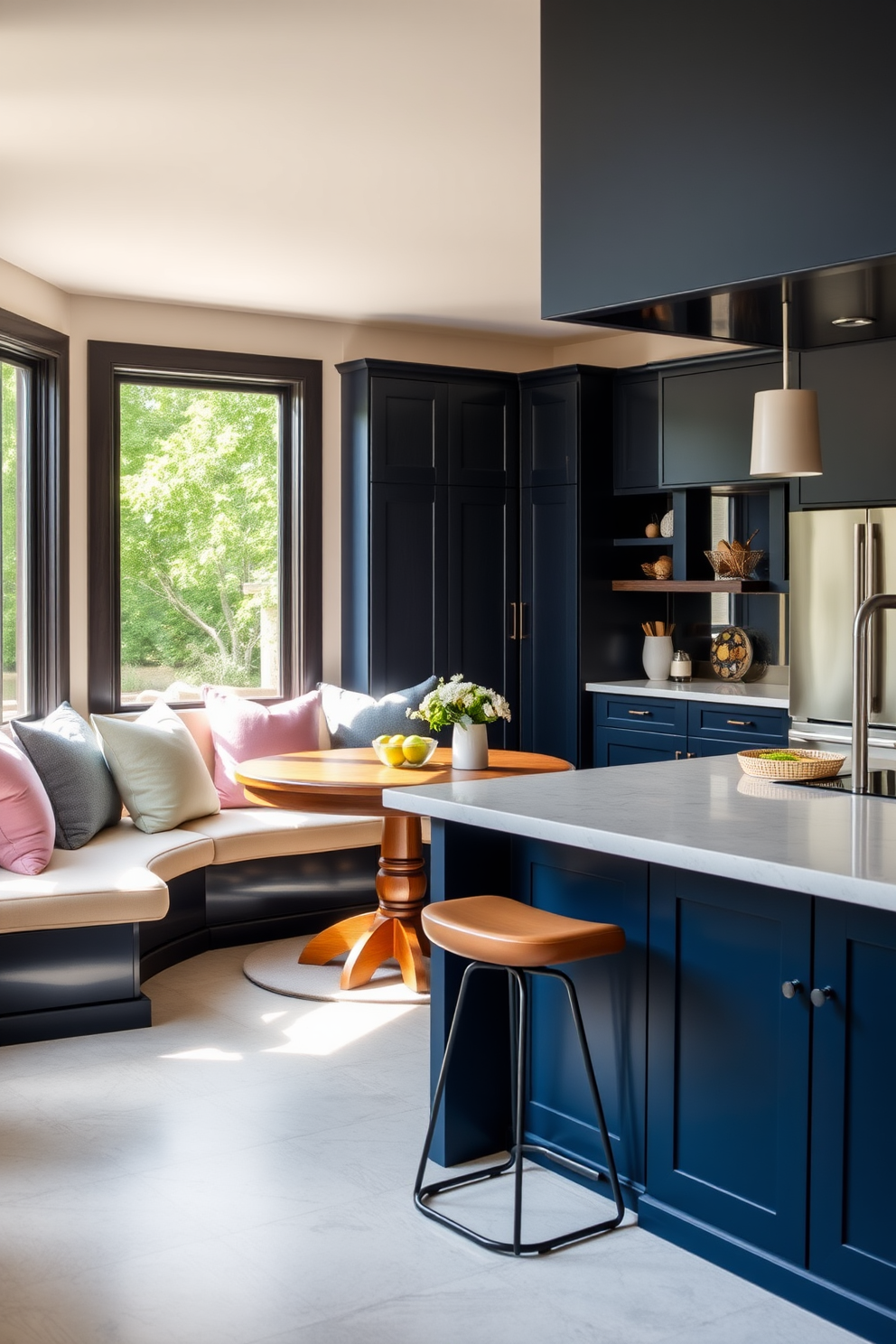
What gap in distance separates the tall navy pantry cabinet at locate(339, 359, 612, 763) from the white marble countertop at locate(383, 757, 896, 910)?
291 cm

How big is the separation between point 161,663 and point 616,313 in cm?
371

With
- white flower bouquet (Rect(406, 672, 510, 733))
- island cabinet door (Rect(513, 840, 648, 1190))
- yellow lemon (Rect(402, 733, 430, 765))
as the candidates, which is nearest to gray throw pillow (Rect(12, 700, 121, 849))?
yellow lemon (Rect(402, 733, 430, 765))

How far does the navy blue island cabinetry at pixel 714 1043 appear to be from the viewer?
238 cm

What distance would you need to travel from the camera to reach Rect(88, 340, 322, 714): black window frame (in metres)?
5.75

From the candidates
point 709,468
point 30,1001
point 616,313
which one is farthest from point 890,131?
point 709,468

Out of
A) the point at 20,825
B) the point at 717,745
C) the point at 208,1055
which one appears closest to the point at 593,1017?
the point at 208,1055

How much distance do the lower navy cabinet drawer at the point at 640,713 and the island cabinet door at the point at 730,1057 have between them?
321cm

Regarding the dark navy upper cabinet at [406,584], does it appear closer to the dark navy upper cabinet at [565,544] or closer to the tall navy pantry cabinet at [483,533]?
the tall navy pantry cabinet at [483,533]

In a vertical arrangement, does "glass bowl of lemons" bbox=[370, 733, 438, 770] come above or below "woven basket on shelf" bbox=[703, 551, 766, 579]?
below

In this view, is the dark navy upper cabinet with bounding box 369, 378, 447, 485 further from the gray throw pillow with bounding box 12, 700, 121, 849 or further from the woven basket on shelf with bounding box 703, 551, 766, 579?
the gray throw pillow with bounding box 12, 700, 121, 849

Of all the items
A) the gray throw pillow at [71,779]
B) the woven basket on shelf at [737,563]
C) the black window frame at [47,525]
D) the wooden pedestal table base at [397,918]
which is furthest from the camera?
the woven basket on shelf at [737,563]

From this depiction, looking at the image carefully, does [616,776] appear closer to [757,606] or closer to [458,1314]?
[458,1314]

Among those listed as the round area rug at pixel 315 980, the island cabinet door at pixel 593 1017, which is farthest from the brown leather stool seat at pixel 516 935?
the round area rug at pixel 315 980

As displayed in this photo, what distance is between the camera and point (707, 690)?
19.6 feet
